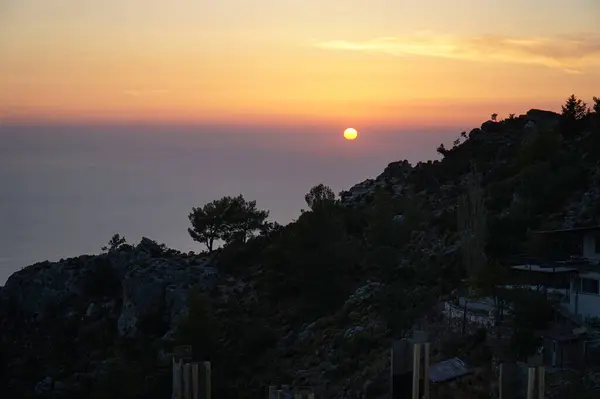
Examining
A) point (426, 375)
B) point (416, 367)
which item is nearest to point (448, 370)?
point (426, 375)

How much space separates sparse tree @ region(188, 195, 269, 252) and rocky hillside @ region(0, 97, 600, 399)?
1895mm

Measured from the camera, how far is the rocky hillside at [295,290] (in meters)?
27.6

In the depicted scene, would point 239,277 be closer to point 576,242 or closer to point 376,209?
point 376,209

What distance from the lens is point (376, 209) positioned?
3975 centimetres

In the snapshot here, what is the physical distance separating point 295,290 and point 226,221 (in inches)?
526

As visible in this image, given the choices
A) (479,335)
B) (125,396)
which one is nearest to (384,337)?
(479,335)

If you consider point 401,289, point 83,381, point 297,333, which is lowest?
point 83,381

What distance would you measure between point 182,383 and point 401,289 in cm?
1834

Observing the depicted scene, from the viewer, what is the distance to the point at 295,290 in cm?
3681

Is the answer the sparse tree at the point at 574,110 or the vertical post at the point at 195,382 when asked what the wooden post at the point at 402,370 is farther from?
the sparse tree at the point at 574,110

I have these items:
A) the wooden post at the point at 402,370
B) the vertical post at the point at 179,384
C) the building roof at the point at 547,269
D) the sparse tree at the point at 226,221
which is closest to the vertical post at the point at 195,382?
the vertical post at the point at 179,384

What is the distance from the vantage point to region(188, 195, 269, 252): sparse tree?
4844 cm

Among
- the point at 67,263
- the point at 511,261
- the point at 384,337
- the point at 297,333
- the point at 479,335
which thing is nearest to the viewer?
the point at 479,335

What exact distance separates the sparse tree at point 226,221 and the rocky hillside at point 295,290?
1.90 m
